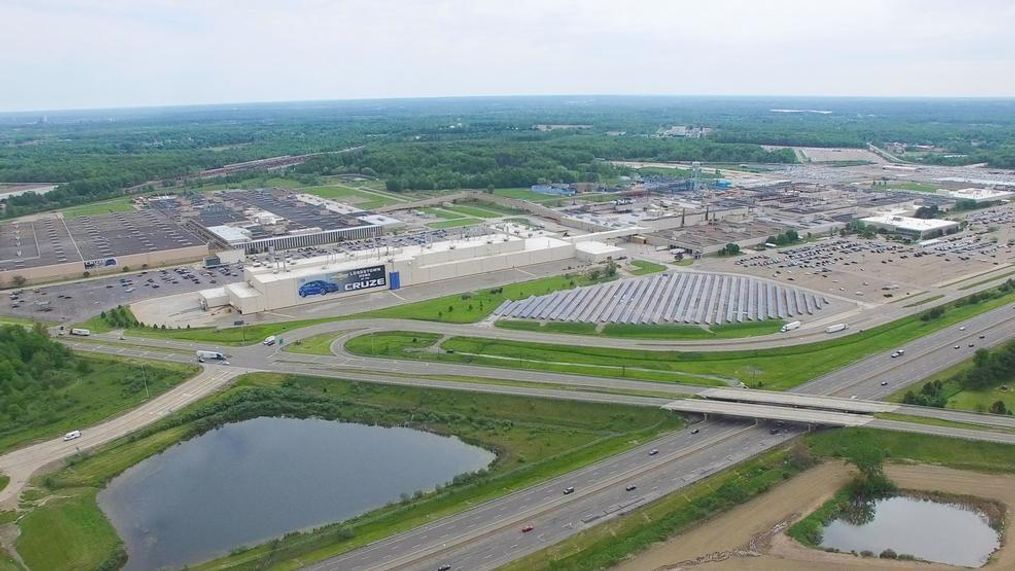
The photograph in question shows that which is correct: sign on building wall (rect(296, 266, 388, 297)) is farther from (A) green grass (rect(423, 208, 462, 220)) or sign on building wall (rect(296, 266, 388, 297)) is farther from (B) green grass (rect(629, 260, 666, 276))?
(A) green grass (rect(423, 208, 462, 220))

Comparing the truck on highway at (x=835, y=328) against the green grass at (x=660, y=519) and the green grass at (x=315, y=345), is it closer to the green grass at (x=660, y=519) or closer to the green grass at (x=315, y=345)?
the green grass at (x=660, y=519)

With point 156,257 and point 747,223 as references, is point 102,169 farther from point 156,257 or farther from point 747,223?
point 747,223

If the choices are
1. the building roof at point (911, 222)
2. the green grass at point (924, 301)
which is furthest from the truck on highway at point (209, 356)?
the building roof at point (911, 222)

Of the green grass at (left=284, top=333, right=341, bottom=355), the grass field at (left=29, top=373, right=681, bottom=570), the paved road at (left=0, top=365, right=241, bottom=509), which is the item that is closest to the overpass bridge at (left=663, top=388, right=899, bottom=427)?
the grass field at (left=29, top=373, right=681, bottom=570)

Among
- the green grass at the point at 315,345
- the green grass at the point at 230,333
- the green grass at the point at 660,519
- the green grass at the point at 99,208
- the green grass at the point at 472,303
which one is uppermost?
the green grass at the point at 99,208

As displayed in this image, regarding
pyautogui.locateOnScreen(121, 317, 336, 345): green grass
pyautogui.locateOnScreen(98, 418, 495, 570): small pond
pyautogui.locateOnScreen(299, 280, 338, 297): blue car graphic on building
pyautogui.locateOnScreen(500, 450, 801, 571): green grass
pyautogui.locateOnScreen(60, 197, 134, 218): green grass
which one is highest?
pyautogui.locateOnScreen(60, 197, 134, 218): green grass
